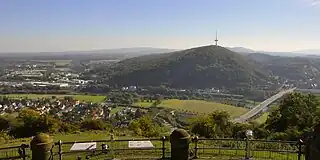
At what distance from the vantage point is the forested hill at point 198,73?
113250 millimetres

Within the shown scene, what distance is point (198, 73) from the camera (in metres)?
116

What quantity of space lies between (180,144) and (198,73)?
10773cm

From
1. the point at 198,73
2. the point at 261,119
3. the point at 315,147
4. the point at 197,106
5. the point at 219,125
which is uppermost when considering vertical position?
the point at 315,147

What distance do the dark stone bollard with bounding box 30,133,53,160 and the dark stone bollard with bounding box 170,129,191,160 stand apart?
135 inches

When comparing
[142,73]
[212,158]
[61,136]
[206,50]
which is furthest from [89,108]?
[206,50]

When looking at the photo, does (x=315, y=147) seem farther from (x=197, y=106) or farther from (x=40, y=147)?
(x=197, y=106)

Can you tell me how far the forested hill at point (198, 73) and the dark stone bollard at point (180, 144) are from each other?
4012 inches

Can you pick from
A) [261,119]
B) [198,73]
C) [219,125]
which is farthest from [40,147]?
[198,73]

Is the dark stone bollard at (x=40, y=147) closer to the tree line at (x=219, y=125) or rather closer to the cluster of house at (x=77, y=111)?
the tree line at (x=219, y=125)

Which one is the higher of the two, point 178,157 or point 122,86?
point 178,157

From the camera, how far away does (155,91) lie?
10325 centimetres

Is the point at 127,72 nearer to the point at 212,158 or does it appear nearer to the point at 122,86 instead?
the point at 122,86

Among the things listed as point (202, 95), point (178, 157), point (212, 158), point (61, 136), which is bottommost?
point (202, 95)

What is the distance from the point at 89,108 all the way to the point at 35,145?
184ft
